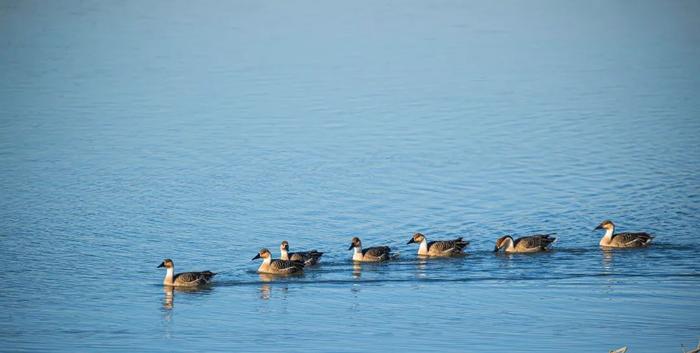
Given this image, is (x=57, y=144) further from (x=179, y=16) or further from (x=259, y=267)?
(x=179, y=16)

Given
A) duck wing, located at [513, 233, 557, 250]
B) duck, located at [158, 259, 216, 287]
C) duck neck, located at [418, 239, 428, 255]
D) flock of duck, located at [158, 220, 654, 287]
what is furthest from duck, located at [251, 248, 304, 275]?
duck wing, located at [513, 233, 557, 250]

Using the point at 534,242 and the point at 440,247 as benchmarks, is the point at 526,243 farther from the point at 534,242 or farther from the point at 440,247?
the point at 440,247

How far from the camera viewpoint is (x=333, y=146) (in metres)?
33.0

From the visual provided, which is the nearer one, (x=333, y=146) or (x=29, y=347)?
(x=29, y=347)

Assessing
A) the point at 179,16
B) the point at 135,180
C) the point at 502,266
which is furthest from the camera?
the point at 179,16

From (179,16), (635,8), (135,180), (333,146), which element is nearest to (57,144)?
(135,180)

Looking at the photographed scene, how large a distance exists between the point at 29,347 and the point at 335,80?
24.5 meters

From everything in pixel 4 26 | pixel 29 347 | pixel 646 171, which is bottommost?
pixel 29 347

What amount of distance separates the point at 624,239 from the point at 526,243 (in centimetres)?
193

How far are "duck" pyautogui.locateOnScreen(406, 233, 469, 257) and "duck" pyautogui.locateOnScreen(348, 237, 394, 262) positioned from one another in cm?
65

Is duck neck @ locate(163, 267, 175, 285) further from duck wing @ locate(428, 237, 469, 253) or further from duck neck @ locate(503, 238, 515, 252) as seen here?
duck neck @ locate(503, 238, 515, 252)

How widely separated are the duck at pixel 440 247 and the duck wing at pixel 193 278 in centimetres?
442

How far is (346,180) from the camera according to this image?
2981 centimetres

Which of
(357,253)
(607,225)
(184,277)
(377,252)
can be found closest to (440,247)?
(377,252)
